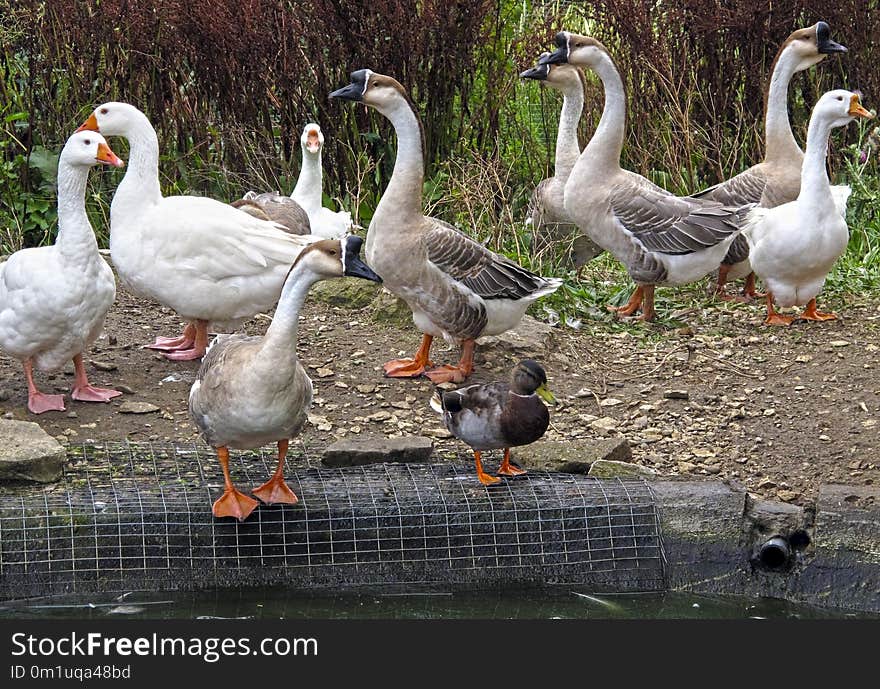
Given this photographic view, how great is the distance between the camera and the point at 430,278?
246 inches

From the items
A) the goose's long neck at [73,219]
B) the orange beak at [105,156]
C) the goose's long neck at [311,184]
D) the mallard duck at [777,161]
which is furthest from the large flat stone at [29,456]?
the mallard duck at [777,161]

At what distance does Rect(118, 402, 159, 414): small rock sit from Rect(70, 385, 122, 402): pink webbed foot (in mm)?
86

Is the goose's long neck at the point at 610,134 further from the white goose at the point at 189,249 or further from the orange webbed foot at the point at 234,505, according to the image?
the orange webbed foot at the point at 234,505

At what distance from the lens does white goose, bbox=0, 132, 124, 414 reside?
5.72 meters

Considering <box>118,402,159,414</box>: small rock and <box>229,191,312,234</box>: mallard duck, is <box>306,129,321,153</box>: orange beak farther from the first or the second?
<box>118,402,159,414</box>: small rock

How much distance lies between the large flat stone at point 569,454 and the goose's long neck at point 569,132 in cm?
314

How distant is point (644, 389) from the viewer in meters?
6.53

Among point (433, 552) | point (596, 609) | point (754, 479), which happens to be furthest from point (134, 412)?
point (754, 479)

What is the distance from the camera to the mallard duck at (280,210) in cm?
711

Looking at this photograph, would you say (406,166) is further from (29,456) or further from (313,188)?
(29,456)

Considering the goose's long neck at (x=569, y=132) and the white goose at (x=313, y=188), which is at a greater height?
the goose's long neck at (x=569, y=132)

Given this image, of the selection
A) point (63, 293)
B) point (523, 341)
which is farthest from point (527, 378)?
point (63, 293)

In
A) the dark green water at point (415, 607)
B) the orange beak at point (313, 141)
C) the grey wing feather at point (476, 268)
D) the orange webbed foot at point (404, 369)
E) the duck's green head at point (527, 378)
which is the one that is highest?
the orange beak at point (313, 141)

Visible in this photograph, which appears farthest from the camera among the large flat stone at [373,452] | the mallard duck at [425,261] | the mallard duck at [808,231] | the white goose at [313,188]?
the white goose at [313,188]
